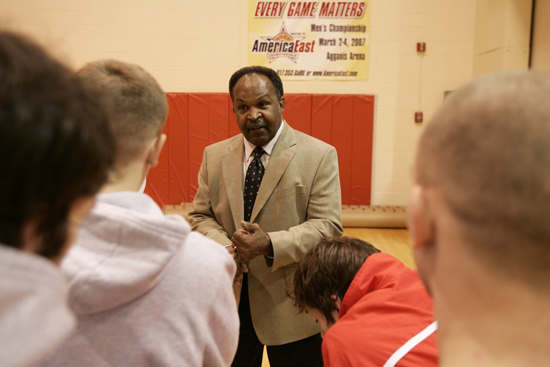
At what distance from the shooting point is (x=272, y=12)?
18.7 ft

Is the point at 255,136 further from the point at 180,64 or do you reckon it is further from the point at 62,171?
the point at 180,64

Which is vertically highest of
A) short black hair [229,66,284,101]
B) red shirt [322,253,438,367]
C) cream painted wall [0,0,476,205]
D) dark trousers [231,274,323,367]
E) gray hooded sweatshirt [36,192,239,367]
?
cream painted wall [0,0,476,205]

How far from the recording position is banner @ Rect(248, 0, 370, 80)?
5668 mm

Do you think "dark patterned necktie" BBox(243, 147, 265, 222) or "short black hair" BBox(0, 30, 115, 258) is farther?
"dark patterned necktie" BBox(243, 147, 265, 222)

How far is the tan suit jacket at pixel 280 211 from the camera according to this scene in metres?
1.95

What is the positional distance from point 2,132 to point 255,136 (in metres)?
1.77

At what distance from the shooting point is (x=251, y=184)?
2109 millimetres

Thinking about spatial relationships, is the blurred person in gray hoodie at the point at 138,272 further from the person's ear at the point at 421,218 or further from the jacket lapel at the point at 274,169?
the jacket lapel at the point at 274,169

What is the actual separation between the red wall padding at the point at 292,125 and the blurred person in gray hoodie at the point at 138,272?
500 cm

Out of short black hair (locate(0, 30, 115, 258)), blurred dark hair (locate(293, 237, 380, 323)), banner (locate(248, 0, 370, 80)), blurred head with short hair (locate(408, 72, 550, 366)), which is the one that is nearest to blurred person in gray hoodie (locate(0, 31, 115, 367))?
short black hair (locate(0, 30, 115, 258))

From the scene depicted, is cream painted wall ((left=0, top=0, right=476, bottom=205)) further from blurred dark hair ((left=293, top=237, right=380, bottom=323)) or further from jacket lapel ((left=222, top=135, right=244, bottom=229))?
blurred dark hair ((left=293, top=237, right=380, bottom=323))

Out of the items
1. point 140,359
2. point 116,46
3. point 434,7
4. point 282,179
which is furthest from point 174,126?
point 140,359

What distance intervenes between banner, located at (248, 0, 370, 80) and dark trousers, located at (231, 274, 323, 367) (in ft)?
14.1

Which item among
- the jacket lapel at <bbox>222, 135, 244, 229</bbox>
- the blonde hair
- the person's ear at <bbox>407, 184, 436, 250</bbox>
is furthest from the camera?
the jacket lapel at <bbox>222, 135, 244, 229</bbox>
